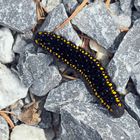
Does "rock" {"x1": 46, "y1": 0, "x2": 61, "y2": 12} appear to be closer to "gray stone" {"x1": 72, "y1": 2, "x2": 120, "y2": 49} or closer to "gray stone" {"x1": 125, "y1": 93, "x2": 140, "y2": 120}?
"gray stone" {"x1": 72, "y1": 2, "x2": 120, "y2": 49}

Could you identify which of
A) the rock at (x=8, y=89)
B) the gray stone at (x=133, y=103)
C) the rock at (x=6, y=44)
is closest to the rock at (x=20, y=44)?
the rock at (x=6, y=44)

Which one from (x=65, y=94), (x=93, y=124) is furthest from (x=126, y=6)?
(x=93, y=124)

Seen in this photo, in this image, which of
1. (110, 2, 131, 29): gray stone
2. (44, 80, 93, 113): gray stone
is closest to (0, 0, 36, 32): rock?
(44, 80, 93, 113): gray stone

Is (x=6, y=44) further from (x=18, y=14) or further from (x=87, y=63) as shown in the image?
(x=87, y=63)

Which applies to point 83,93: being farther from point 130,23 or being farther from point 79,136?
point 130,23

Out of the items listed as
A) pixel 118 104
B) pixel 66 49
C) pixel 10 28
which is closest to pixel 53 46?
pixel 66 49

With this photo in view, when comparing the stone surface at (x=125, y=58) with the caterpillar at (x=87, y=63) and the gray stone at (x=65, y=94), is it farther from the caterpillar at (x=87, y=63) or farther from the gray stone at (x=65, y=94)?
the gray stone at (x=65, y=94)
